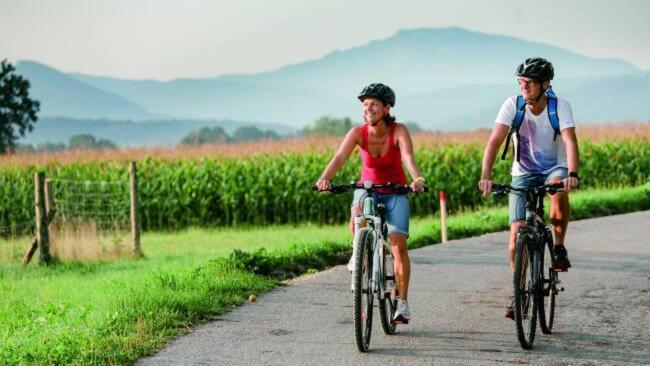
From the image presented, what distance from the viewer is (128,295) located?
10031 mm

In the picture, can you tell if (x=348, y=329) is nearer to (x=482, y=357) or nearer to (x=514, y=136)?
(x=482, y=357)

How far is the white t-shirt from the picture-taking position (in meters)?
8.24

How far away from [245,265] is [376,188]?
4820mm

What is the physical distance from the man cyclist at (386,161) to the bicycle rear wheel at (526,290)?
96 cm

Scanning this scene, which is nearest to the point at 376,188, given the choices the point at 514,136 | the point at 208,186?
the point at 514,136

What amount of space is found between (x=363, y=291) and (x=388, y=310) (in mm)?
800

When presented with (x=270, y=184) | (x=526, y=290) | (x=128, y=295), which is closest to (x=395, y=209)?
(x=526, y=290)

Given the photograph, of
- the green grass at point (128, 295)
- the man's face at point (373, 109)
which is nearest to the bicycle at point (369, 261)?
the man's face at point (373, 109)

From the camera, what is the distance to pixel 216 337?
8531mm

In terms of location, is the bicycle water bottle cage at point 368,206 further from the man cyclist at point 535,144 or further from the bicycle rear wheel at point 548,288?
the bicycle rear wheel at point 548,288

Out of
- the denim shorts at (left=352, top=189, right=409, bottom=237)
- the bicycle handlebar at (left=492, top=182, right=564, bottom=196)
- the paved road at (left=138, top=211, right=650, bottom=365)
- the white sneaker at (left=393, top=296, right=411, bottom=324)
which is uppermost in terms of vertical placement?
the bicycle handlebar at (left=492, top=182, right=564, bottom=196)

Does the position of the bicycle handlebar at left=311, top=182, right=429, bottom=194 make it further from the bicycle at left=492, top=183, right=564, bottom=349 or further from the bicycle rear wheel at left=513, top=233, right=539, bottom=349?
the bicycle rear wheel at left=513, top=233, right=539, bottom=349

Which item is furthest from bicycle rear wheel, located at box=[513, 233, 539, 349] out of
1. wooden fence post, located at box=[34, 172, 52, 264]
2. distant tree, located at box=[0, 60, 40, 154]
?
distant tree, located at box=[0, 60, 40, 154]

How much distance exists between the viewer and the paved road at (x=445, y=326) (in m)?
7.70
